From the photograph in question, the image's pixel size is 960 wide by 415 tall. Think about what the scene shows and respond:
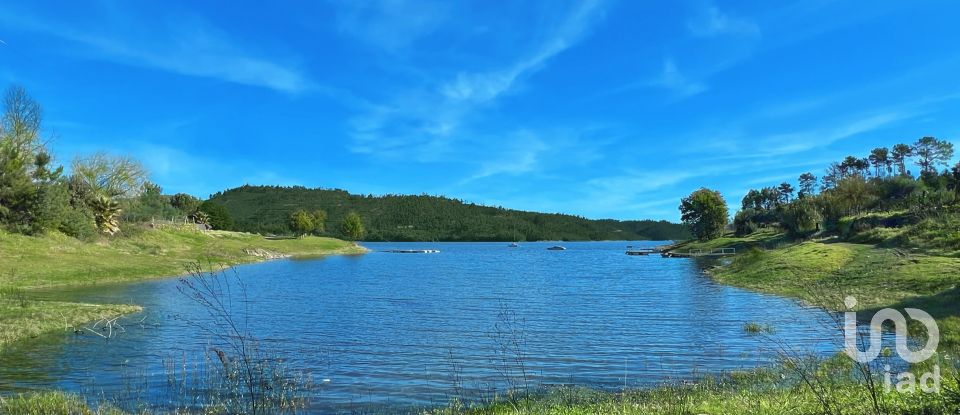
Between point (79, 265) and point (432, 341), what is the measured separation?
39.7 meters

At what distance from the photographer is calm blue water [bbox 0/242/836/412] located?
1698 cm

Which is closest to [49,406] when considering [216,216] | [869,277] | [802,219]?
[869,277]

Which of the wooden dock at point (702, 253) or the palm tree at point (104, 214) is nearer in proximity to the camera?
the palm tree at point (104, 214)

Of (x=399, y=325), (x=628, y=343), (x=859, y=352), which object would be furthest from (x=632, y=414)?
(x=399, y=325)

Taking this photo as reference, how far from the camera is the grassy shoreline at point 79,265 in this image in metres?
24.3

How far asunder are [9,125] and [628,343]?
7961 centimetres

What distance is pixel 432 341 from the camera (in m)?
24.0

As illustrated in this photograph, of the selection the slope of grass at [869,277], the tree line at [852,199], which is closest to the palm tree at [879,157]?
the tree line at [852,199]

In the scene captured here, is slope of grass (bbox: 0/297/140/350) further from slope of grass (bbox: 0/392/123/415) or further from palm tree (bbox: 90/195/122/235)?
palm tree (bbox: 90/195/122/235)

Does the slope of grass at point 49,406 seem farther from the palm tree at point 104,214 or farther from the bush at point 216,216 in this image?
the bush at point 216,216

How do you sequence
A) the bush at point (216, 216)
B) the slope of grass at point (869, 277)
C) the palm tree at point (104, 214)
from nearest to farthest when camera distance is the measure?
the slope of grass at point (869, 277), the palm tree at point (104, 214), the bush at point (216, 216)

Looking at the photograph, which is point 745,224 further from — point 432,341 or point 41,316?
point 41,316

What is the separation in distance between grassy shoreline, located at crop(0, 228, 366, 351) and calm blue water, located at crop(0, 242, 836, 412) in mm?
2348

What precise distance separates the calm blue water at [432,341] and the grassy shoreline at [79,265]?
2.35m
